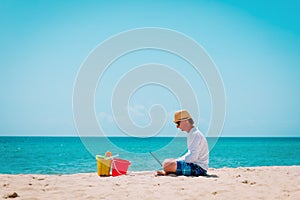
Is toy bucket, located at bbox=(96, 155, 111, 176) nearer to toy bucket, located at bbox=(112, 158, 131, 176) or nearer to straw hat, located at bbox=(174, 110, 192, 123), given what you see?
toy bucket, located at bbox=(112, 158, 131, 176)

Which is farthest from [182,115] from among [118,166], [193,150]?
[118,166]

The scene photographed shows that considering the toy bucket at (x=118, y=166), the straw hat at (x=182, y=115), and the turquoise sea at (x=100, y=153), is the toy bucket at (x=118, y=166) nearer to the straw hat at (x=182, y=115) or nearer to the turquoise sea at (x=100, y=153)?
the straw hat at (x=182, y=115)

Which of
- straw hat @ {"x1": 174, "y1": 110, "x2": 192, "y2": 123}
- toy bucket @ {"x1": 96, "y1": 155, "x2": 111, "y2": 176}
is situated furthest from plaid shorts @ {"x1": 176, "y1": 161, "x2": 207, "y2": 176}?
toy bucket @ {"x1": 96, "y1": 155, "x2": 111, "y2": 176}

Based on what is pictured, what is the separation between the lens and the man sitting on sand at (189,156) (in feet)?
22.3

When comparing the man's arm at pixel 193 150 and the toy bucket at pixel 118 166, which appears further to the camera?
the toy bucket at pixel 118 166

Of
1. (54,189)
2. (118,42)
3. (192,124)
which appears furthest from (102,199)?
(118,42)

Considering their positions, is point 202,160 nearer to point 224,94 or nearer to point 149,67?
point 224,94

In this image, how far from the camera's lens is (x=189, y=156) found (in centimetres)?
682

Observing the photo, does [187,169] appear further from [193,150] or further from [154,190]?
[154,190]

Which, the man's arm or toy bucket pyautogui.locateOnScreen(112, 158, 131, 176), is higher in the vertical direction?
the man's arm

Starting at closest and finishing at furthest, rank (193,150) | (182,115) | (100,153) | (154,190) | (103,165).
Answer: (154,190) < (193,150) < (182,115) < (103,165) < (100,153)

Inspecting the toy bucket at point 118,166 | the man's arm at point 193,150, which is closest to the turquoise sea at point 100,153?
the toy bucket at point 118,166

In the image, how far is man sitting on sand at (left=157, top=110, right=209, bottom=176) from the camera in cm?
680

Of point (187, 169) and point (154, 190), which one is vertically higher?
point (187, 169)
